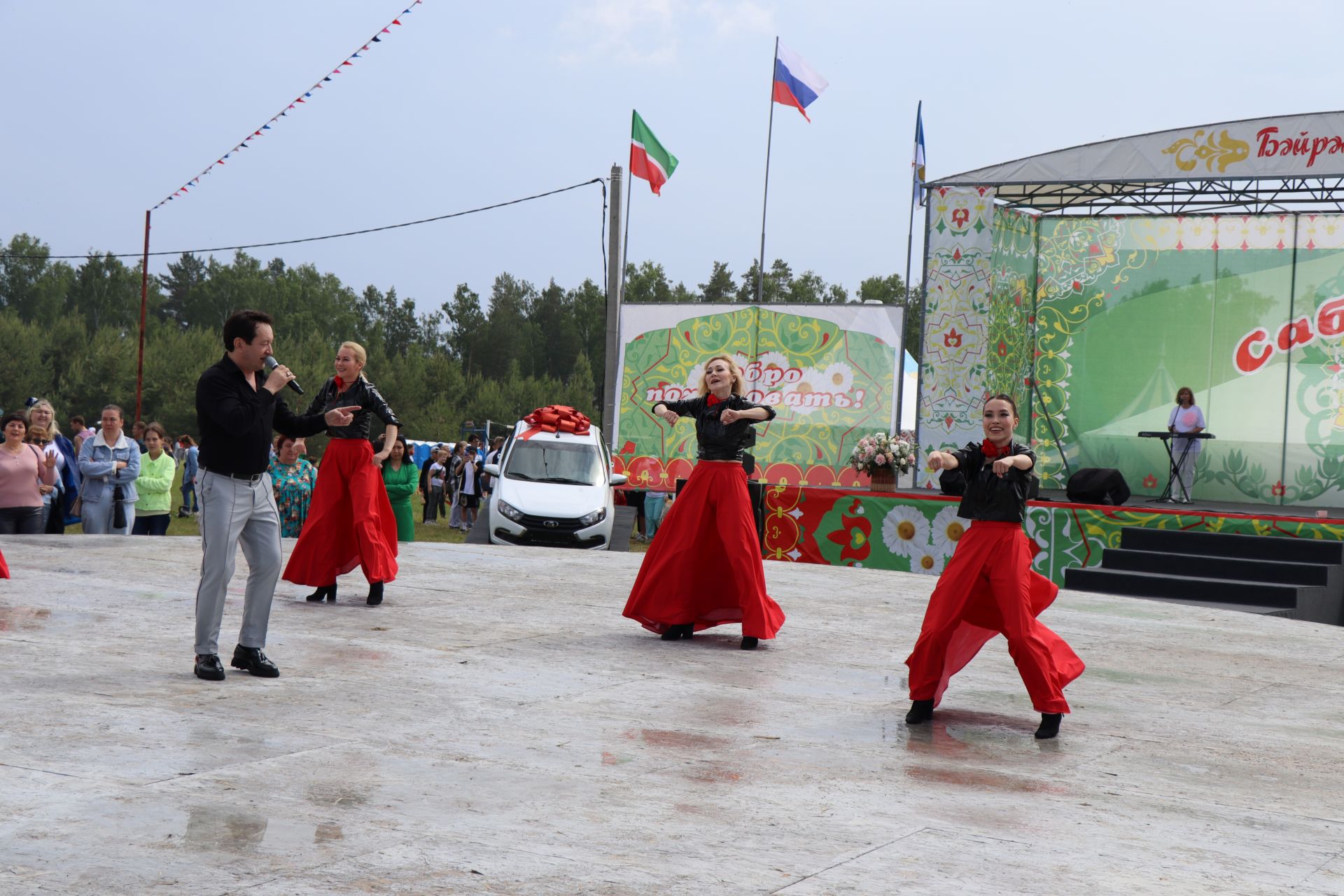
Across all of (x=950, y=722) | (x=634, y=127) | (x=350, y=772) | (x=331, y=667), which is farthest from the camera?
(x=634, y=127)

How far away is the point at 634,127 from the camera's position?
24031 millimetres

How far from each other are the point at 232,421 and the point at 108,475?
7.62 metres

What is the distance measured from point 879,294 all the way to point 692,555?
287 feet

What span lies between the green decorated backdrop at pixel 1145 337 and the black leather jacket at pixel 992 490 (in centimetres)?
1068

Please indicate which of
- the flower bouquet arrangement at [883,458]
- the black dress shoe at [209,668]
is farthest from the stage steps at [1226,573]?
the black dress shoe at [209,668]

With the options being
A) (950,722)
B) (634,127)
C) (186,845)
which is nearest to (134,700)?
(186,845)

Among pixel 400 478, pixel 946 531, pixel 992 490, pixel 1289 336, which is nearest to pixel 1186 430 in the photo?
pixel 1289 336

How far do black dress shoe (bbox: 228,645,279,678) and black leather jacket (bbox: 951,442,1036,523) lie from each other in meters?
3.34

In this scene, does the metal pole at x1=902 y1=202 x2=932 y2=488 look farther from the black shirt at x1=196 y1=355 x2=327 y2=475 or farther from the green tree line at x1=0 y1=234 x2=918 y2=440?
the green tree line at x1=0 y1=234 x2=918 y2=440

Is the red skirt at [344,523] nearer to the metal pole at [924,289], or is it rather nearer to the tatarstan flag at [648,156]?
the metal pole at [924,289]

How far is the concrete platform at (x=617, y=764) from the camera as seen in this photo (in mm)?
3828

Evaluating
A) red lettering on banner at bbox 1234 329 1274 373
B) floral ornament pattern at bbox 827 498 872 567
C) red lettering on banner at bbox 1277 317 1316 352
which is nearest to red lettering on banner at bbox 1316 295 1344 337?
red lettering on banner at bbox 1277 317 1316 352

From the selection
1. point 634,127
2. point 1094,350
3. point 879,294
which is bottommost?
point 1094,350

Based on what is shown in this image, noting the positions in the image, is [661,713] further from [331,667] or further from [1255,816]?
[1255,816]
